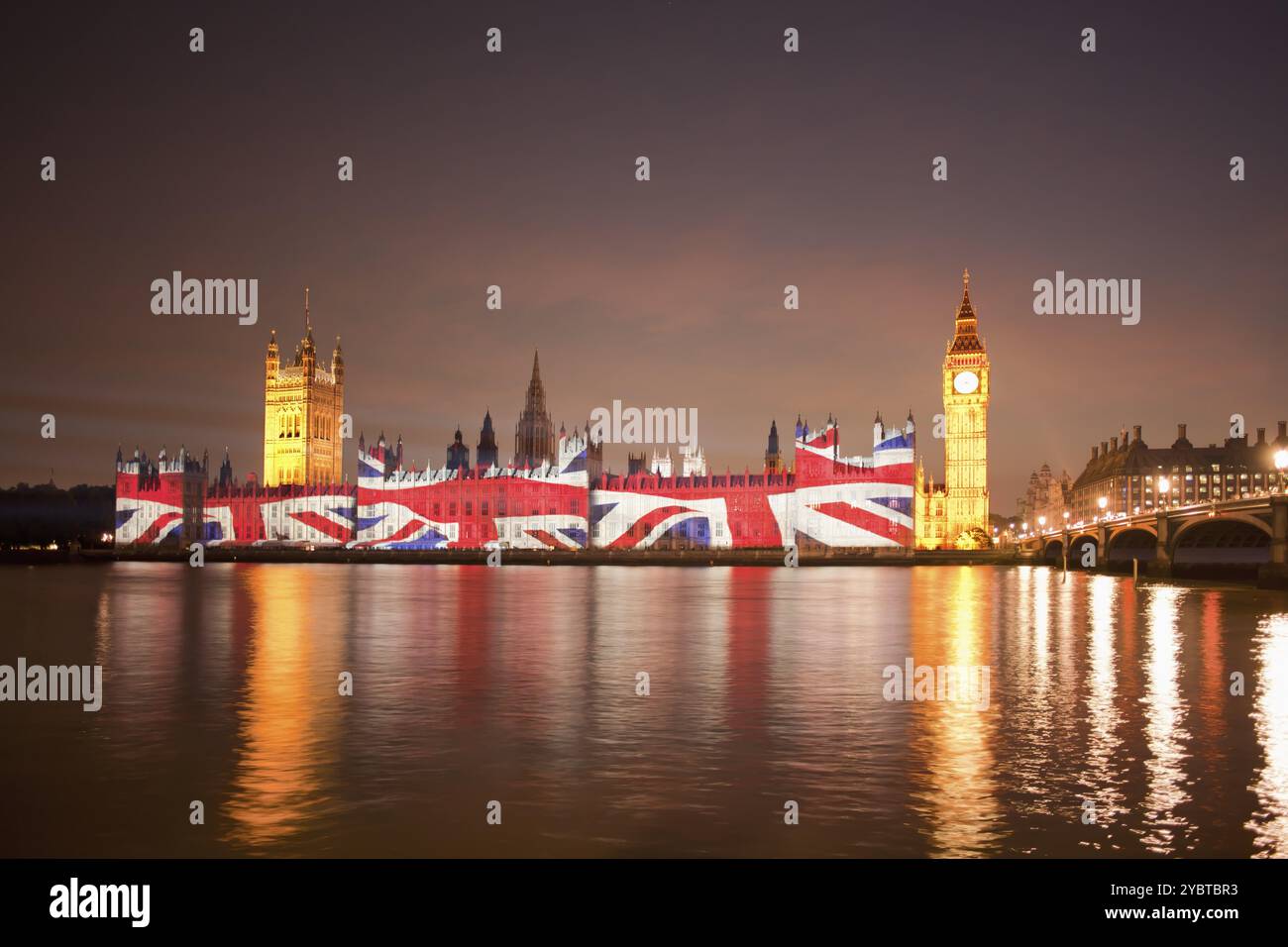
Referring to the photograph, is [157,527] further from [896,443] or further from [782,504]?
[896,443]

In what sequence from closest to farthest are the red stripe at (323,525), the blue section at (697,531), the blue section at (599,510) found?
the blue section at (697,531), the blue section at (599,510), the red stripe at (323,525)

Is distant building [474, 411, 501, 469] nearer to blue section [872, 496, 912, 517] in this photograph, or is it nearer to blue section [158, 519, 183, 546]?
blue section [158, 519, 183, 546]

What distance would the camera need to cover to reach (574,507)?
425 ft

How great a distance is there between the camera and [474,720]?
57.1 feet

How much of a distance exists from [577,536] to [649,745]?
114 metres

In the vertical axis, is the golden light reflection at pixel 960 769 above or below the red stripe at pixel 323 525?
below

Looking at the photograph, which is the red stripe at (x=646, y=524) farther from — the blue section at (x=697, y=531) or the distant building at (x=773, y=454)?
the distant building at (x=773, y=454)

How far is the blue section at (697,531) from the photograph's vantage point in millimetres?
125000

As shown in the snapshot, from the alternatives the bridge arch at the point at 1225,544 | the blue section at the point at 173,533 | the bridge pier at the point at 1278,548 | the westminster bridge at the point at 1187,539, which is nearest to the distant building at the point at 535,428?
the blue section at the point at 173,533

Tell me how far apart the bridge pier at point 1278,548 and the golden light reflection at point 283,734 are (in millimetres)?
46704

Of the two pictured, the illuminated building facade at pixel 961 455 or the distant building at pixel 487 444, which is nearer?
the illuminated building facade at pixel 961 455

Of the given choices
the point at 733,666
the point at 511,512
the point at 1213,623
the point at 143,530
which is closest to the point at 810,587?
the point at 1213,623

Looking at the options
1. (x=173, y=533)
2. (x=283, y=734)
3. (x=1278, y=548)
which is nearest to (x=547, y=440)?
(x=173, y=533)

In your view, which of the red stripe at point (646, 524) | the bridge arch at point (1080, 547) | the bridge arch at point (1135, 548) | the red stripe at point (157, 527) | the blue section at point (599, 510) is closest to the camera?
the bridge arch at point (1080, 547)
